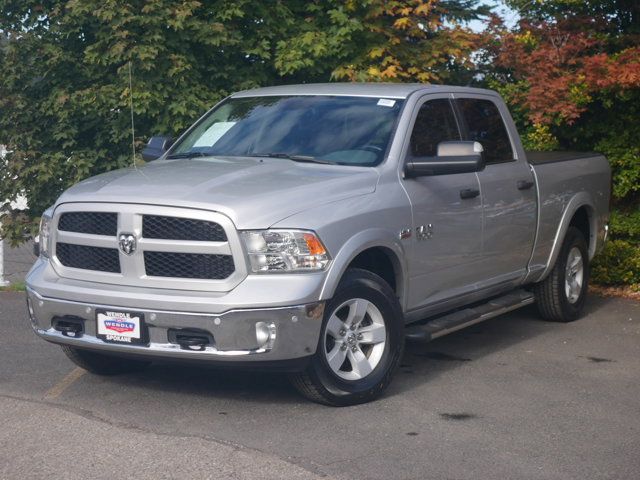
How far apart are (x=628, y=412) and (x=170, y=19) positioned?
22.3 feet

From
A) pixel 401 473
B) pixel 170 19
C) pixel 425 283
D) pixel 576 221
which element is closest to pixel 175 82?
pixel 170 19

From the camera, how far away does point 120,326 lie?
659 cm

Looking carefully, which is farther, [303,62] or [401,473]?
[303,62]

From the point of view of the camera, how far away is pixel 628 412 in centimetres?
686

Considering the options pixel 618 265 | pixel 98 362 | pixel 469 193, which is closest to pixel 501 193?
pixel 469 193

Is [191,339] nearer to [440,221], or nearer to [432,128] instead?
[440,221]

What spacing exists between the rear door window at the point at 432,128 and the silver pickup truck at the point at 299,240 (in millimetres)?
16

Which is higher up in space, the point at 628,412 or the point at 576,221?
the point at 576,221

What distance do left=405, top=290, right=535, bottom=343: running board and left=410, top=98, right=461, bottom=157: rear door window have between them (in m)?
1.14

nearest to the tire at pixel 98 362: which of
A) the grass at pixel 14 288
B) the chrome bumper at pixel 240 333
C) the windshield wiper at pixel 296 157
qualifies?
the chrome bumper at pixel 240 333

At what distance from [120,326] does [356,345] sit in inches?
55.3

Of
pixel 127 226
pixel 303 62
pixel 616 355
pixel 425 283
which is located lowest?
pixel 616 355

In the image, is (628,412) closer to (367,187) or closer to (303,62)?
(367,187)

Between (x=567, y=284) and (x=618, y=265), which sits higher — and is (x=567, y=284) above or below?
above
